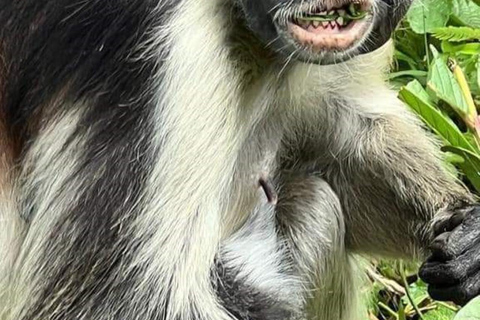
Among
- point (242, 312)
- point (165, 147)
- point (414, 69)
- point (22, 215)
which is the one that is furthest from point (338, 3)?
point (414, 69)

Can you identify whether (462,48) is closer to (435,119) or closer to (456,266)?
(435,119)

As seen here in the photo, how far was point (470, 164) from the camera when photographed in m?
3.29

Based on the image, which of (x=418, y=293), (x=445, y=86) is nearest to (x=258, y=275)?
(x=445, y=86)

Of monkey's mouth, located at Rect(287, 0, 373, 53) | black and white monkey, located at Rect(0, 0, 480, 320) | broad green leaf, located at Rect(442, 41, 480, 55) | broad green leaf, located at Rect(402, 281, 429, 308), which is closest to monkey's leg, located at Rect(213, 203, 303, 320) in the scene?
black and white monkey, located at Rect(0, 0, 480, 320)

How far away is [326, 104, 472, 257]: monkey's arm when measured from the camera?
133 inches

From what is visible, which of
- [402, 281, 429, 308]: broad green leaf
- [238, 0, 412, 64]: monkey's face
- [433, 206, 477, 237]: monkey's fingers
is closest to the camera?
[238, 0, 412, 64]: monkey's face

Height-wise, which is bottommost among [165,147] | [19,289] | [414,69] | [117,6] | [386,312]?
[386,312]

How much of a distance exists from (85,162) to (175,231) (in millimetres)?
239

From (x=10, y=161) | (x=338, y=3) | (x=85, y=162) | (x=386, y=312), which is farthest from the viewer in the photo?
(x=386, y=312)

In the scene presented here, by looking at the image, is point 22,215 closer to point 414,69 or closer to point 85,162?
point 85,162

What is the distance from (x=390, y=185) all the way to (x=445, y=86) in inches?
12.1

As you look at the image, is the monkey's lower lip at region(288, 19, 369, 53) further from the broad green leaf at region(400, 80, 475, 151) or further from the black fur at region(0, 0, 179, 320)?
the broad green leaf at region(400, 80, 475, 151)

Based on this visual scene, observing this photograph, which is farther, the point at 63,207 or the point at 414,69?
the point at 414,69

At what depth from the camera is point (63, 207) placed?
281cm
